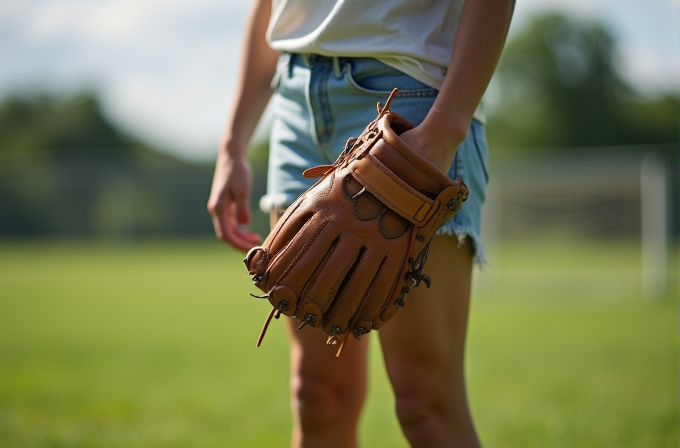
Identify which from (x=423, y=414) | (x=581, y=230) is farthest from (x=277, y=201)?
(x=581, y=230)

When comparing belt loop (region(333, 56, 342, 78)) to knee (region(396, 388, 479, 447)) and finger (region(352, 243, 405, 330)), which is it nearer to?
finger (region(352, 243, 405, 330))

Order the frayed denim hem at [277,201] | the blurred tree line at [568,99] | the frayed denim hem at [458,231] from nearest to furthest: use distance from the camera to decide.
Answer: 1. the frayed denim hem at [458,231]
2. the frayed denim hem at [277,201]
3. the blurred tree line at [568,99]

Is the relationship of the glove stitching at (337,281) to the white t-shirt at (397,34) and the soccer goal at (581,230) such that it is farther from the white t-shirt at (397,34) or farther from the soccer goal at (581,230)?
the soccer goal at (581,230)

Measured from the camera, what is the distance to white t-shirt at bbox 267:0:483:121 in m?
1.44

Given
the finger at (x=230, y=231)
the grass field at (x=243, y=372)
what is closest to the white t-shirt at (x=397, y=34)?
the finger at (x=230, y=231)

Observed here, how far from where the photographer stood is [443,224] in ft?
4.66

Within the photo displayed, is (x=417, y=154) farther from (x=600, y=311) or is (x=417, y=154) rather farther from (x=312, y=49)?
(x=600, y=311)

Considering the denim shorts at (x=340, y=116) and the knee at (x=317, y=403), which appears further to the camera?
the knee at (x=317, y=403)

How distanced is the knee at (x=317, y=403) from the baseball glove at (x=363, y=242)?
0.36m

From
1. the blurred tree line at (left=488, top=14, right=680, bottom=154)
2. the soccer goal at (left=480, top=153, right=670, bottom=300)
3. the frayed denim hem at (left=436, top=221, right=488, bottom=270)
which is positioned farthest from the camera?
the blurred tree line at (left=488, top=14, right=680, bottom=154)

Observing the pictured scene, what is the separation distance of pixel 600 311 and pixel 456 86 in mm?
7394

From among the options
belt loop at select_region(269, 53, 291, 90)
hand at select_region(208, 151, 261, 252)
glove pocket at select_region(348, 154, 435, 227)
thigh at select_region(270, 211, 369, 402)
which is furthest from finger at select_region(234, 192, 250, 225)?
glove pocket at select_region(348, 154, 435, 227)

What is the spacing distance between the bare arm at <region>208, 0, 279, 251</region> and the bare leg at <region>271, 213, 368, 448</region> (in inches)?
5.7

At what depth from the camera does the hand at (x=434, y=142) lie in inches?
A: 52.0
